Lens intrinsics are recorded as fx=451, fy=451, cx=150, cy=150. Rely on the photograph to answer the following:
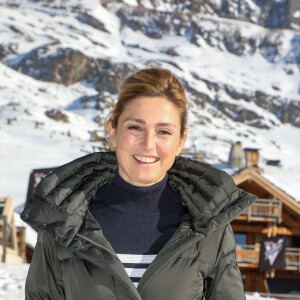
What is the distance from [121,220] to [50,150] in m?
52.0

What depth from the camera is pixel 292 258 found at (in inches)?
683

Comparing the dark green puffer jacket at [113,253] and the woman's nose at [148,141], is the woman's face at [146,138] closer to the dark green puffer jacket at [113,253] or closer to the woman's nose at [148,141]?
the woman's nose at [148,141]

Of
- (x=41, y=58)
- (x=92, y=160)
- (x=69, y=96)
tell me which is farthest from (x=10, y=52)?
(x=92, y=160)

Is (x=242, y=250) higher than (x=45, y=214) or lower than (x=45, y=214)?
lower

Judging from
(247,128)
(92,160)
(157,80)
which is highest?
(157,80)

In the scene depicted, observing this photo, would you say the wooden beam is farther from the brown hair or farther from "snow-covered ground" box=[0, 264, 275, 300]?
the brown hair

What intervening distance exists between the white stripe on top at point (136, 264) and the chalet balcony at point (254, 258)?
49.9 feet

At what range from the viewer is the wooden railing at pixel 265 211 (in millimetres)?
16609

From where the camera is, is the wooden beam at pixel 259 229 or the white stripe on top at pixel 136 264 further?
the wooden beam at pixel 259 229

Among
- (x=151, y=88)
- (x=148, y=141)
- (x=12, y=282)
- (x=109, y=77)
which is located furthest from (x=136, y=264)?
(x=109, y=77)

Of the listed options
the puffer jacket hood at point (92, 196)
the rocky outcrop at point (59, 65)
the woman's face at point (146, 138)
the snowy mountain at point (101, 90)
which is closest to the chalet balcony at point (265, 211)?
the puffer jacket hood at point (92, 196)

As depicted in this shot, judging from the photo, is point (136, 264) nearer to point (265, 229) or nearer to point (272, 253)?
point (272, 253)

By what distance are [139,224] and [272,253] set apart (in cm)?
1536

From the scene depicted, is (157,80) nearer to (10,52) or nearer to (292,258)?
(292,258)
